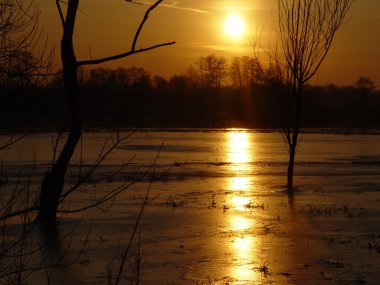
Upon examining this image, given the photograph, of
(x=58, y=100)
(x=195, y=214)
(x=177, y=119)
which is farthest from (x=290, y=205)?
(x=177, y=119)

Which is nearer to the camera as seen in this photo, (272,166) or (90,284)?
(90,284)

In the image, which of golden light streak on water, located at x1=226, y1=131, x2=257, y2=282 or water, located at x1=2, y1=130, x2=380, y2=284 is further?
golden light streak on water, located at x1=226, y1=131, x2=257, y2=282

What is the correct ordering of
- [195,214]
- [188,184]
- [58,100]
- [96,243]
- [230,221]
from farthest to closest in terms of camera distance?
[188,184] → [195,214] → [230,221] → [96,243] → [58,100]

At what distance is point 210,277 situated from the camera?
8.20m

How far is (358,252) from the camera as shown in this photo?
9688 millimetres

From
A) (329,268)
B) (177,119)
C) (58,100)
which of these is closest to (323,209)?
(329,268)

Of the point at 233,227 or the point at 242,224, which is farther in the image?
the point at 242,224

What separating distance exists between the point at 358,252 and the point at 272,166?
16.9 metres

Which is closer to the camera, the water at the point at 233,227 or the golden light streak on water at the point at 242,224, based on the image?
the water at the point at 233,227

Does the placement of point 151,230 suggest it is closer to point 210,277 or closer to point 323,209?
point 210,277

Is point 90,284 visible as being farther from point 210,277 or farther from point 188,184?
point 188,184

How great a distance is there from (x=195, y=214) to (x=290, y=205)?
2541 mm

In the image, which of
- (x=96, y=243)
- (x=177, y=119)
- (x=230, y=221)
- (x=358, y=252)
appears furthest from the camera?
(x=177, y=119)

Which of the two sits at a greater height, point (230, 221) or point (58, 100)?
point (58, 100)
